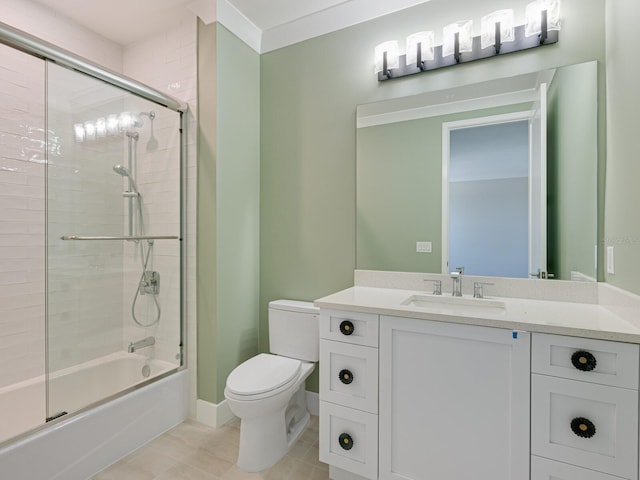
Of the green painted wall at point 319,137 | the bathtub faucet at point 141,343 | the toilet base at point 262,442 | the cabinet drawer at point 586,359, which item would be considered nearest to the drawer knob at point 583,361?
the cabinet drawer at point 586,359

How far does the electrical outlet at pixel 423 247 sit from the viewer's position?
191cm

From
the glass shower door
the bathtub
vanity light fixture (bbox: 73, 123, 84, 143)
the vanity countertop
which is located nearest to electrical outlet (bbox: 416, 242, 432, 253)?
the vanity countertop

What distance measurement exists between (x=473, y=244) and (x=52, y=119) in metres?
2.46

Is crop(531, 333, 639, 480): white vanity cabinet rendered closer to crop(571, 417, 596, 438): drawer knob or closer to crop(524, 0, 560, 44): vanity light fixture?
crop(571, 417, 596, 438): drawer knob

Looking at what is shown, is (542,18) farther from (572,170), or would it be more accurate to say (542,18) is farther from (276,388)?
(276,388)

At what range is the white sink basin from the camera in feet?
5.15

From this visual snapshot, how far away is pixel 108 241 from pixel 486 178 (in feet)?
7.69

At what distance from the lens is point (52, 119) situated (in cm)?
179

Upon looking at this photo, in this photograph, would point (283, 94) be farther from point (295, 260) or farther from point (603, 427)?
point (603, 427)

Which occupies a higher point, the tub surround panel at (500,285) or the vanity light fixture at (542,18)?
the vanity light fixture at (542,18)

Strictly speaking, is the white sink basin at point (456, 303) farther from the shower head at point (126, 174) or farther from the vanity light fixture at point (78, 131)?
the vanity light fixture at point (78, 131)

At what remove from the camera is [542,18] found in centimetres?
162

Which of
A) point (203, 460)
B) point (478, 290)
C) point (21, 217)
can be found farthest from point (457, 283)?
point (21, 217)

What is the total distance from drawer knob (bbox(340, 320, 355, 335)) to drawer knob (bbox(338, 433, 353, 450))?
1.60ft
